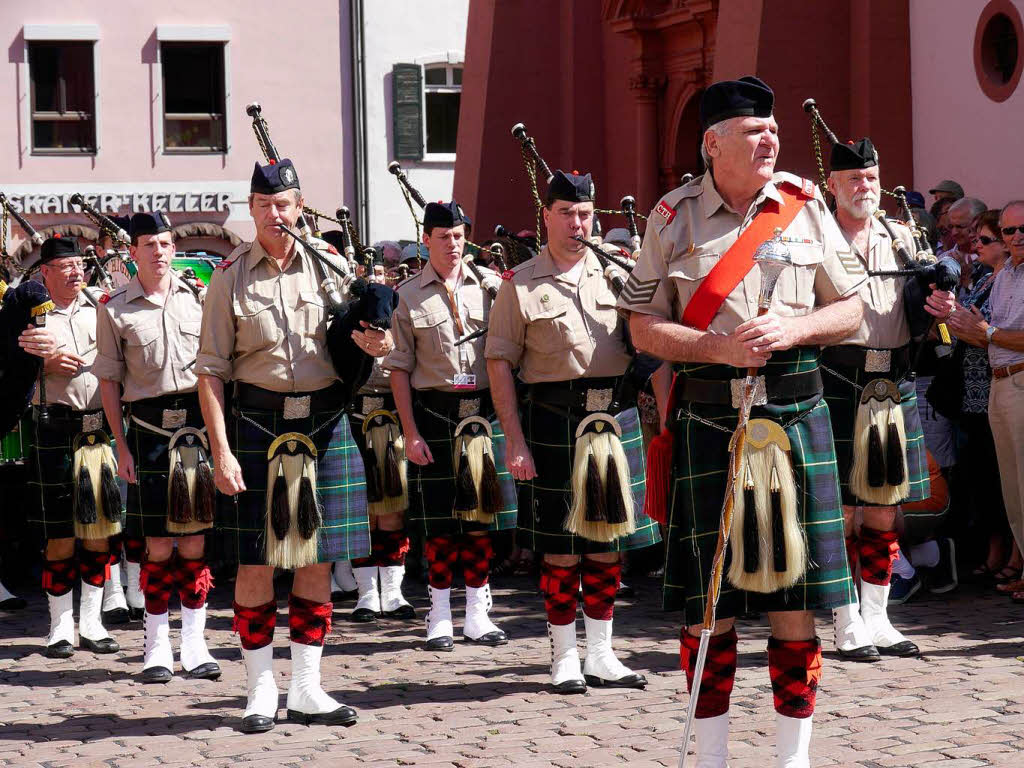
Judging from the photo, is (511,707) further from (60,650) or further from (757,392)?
(60,650)

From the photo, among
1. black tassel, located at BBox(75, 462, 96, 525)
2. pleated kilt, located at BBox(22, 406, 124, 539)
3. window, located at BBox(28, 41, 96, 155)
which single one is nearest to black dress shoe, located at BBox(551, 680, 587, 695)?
black tassel, located at BBox(75, 462, 96, 525)

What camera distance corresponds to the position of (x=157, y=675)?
627 cm

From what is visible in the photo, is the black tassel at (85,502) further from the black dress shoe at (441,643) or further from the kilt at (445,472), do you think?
the black dress shoe at (441,643)

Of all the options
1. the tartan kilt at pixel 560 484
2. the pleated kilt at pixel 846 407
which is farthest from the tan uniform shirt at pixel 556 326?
the pleated kilt at pixel 846 407

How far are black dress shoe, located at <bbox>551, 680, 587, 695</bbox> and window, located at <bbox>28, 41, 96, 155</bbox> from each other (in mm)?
19166

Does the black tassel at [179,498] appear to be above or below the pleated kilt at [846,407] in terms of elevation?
below

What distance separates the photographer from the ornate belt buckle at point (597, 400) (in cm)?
589

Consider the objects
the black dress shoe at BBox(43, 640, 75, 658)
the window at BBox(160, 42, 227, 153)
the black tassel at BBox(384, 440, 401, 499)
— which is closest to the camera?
the black dress shoe at BBox(43, 640, 75, 658)

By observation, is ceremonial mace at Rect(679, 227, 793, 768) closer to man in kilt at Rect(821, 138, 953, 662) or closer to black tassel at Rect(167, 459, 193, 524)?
man in kilt at Rect(821, 138, 953, 662)

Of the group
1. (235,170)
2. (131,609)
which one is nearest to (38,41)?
(235,170)

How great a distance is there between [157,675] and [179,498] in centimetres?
70

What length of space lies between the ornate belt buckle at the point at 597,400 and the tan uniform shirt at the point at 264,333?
103cm

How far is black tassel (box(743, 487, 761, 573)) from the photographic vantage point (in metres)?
4.04

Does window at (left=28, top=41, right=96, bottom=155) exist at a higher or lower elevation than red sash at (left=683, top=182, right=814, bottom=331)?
higher
